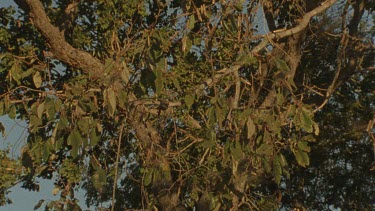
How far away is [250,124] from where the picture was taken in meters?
5.48

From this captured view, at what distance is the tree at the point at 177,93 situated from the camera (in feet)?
17.7

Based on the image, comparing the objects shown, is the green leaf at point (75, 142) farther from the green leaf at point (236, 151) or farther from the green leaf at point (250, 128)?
the green leaf at point (250, 128)

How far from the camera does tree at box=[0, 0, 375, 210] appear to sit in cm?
540

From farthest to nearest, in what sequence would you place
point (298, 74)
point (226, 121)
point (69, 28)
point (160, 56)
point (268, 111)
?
point (298, 74) < point (69, 28) < point (226, 121) < point (268, 111) < point (160, 56)

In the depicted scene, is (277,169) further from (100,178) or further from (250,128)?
(100,178)

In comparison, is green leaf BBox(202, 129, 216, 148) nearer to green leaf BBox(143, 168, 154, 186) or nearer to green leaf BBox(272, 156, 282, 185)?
green leaf BBox(272, 156, 282, 185)

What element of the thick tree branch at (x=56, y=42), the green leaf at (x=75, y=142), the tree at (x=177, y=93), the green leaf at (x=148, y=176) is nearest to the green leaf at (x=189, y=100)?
the tree at (x=177, y=93)

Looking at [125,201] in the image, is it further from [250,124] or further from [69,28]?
Answer: [250,124]

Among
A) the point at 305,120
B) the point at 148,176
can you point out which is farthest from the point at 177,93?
the point at 305,120

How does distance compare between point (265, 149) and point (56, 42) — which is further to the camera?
point (56, 42)

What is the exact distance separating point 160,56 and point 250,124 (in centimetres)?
83

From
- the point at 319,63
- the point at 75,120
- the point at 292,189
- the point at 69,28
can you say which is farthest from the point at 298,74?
the point at 75,120

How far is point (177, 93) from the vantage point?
6.61 metres

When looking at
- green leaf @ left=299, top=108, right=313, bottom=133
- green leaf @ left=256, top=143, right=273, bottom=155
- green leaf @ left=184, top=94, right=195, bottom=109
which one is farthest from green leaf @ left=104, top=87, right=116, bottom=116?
green leaf @ left=299, top=108, right=313, bottom=133
